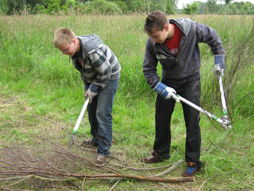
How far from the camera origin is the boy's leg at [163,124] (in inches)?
120

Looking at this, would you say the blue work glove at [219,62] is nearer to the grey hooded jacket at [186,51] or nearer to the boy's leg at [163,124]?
the grey hooded jacket at [186,51]

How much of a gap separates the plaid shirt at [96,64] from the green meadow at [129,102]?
92 centimetres

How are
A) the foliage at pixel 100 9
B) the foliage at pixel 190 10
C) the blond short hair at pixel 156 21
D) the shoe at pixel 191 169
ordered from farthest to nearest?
the foliage at pixel 100 9, the foliage at pixel 190 10, the shoe at pixel 191 169, the blond short hair at pixel 156 21

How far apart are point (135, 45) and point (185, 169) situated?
381 cm

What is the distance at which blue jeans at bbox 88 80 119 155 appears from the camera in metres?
3.10

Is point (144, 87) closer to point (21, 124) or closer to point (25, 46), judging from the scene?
point (21, 124)

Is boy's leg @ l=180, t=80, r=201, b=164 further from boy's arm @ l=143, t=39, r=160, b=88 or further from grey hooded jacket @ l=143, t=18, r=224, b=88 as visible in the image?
boy's arm @ l=143, t=39, r=160, b=88

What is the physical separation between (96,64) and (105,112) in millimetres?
526

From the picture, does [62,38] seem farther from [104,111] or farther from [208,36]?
[208,36]

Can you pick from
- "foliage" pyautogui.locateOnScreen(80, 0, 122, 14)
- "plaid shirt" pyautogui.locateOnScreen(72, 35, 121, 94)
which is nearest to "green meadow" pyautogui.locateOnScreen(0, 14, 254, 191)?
"plaid shirt" pyautogui.locateOnScreen(72, 35, 121, 94)

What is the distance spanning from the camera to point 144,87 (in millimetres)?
5164

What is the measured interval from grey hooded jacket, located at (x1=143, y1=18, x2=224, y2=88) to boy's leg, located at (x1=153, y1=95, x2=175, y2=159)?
28 cm

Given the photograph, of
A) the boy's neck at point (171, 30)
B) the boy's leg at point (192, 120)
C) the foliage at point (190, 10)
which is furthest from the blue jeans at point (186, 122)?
the foliage at point (190, 10)

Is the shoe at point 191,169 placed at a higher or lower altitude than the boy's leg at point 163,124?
lower
